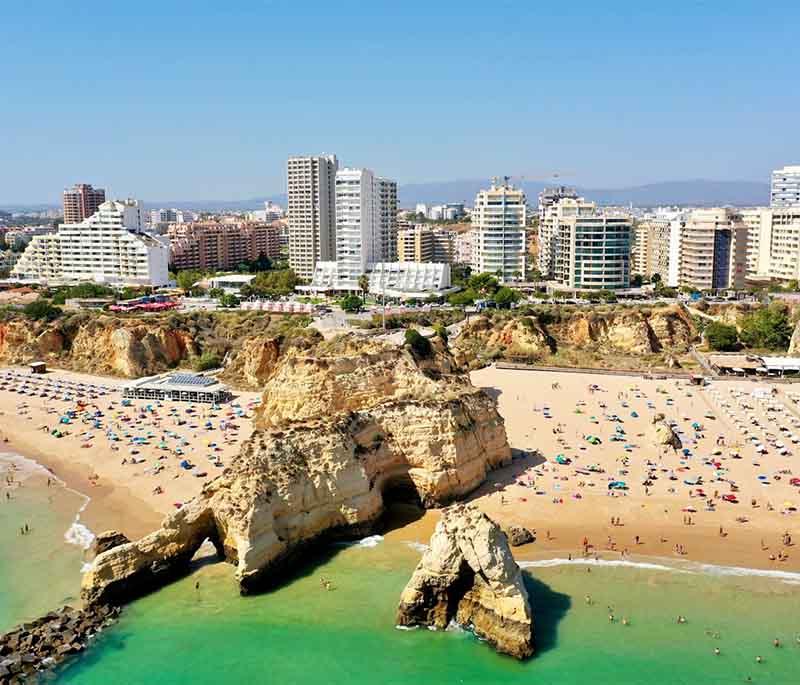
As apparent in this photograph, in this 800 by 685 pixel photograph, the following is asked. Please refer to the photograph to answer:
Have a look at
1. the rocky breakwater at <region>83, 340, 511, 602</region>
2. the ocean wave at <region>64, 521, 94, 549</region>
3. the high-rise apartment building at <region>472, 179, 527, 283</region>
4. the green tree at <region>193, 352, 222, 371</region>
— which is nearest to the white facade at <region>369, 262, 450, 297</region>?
the high-rise apartment building at <region>472, 179, 527, 283</region>

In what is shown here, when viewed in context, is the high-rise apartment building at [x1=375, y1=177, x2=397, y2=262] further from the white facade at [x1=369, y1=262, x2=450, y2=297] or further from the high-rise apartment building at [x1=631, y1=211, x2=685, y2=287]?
the high-rise apartment building at [x1=631, y1=211, x2=685, y2=287]

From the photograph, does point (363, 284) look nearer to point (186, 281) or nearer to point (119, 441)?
point (186, 281)

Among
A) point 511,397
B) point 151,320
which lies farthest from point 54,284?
point 511,397

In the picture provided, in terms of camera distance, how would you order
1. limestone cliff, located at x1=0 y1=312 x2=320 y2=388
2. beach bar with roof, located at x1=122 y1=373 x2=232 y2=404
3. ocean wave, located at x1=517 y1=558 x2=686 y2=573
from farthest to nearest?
limestone cliff, located at x1=0 y1=312 x2=320 y2=388 → beach bar with roof, located at x1=122 y1=373 x2=232 y2=404 → ocean wave, located at x1=517 y1=558 x2=686 y2=573

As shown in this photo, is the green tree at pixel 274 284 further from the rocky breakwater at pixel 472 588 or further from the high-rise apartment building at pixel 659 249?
the rocky breakwater at pixel 472 588

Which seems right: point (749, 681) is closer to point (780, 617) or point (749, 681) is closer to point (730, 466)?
point (780, 617)

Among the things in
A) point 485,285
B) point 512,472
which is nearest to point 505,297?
point 485,285
